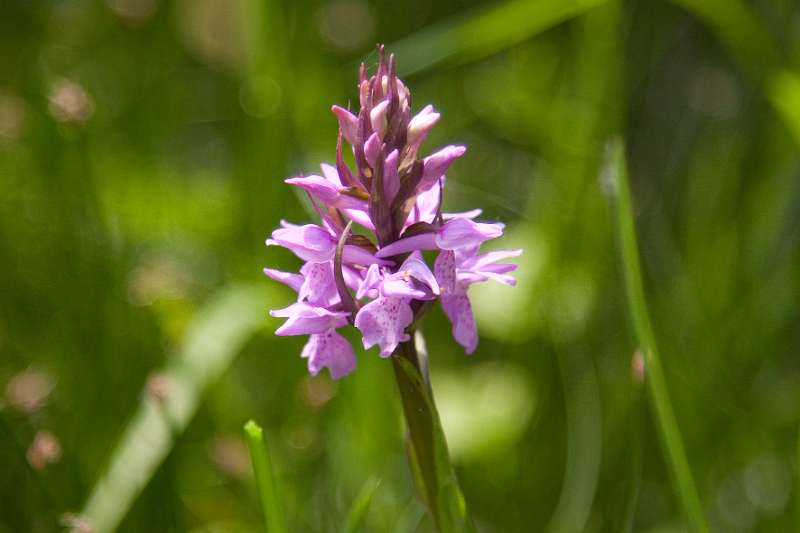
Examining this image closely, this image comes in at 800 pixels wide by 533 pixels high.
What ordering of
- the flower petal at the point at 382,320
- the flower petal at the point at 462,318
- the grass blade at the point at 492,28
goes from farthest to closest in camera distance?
1. the grass blade at the point at 492,28
2. the flower petal at the point at 462,318
3. the flower petal at the point at 382,320

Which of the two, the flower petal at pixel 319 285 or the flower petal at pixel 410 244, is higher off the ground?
the flower petal at pixel 410 244

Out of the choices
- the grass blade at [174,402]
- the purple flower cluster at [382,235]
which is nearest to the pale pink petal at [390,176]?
the purple flower cluster at [382,235]

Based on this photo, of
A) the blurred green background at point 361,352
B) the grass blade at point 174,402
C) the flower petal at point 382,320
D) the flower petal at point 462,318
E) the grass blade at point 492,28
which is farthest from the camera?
the grass blade at point 492,28

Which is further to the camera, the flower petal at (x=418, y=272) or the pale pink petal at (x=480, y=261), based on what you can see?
the pale pink petal at (x=480, y=261)

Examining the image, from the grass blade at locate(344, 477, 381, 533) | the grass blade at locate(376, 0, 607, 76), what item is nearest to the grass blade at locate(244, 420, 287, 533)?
the grass blade at locate(344, 477, 381, 533)

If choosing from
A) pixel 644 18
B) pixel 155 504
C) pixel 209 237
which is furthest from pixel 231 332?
pixel 644 18

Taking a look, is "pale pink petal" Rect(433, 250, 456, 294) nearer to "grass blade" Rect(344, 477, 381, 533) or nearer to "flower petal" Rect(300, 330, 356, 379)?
"flower petal" Rect(300, 330, 356, 379)

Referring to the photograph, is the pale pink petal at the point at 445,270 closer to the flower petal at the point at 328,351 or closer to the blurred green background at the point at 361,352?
the flower petal at the point at 328,351

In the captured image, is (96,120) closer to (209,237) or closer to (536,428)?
(209,237)
